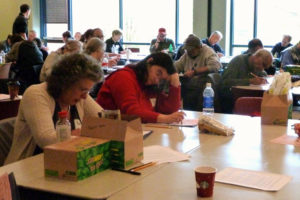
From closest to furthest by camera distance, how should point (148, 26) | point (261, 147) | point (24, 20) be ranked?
point (261, 147) → point (24, 20) → point (148, 26)

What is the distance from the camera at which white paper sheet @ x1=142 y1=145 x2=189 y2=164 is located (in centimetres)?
225

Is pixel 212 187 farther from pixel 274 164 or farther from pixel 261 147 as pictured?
pixel 261 147

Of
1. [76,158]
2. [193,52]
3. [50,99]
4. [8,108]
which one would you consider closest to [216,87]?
[193,52]

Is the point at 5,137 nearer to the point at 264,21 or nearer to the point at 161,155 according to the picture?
the point at 161,155

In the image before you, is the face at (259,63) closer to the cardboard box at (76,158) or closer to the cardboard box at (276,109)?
the cardboard box at (276,109)

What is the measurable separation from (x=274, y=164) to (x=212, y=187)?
56cm

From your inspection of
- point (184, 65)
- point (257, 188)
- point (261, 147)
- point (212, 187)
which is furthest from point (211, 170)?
point (184, 65)

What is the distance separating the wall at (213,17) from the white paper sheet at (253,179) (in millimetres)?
8593

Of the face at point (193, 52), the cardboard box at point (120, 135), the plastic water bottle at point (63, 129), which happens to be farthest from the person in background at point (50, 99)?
the face at point (193, 52)

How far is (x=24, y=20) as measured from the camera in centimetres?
984

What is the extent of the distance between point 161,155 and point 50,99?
73cm

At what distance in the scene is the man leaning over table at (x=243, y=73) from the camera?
18.0 ft

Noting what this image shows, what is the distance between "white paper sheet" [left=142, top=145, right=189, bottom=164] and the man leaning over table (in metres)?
3.21

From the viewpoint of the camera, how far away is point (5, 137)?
262 cm
